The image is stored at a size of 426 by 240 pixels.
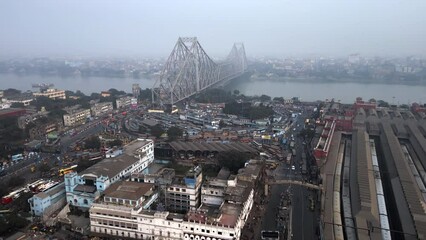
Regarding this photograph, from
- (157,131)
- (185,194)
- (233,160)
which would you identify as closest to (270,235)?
(185,194)

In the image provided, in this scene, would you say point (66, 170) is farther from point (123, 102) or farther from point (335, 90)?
point (335, 90)

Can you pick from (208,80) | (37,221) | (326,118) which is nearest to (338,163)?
(326,118)

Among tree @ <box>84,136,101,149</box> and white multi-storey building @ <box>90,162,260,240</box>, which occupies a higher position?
white multi-storey building @ <box>90,162,260,240</box>

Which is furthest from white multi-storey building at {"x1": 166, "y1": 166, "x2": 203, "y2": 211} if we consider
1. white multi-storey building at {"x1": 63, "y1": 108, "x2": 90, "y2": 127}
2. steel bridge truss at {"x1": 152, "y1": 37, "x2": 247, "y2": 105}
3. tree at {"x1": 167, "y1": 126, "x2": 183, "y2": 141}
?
steel bridge truss at {"x1": 152, "y1": 37, "x2": 247, "y2": 105}

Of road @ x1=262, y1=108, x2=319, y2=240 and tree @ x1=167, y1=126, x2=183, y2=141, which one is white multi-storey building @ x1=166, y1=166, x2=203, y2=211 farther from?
tree @ x1=167, y1=126, x2=183, y2=141

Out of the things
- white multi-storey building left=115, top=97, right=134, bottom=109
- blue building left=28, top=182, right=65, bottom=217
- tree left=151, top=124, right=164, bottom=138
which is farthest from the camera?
white multi-storey building left=115, top=97, right=134, bottom=109

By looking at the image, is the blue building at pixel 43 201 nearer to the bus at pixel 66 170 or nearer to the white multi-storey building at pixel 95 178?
the white multi-storey building at pixel 95 178

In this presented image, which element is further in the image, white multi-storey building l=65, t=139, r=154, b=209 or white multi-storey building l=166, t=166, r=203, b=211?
white multi-storey building l=65, t=139, r=154, b=209
